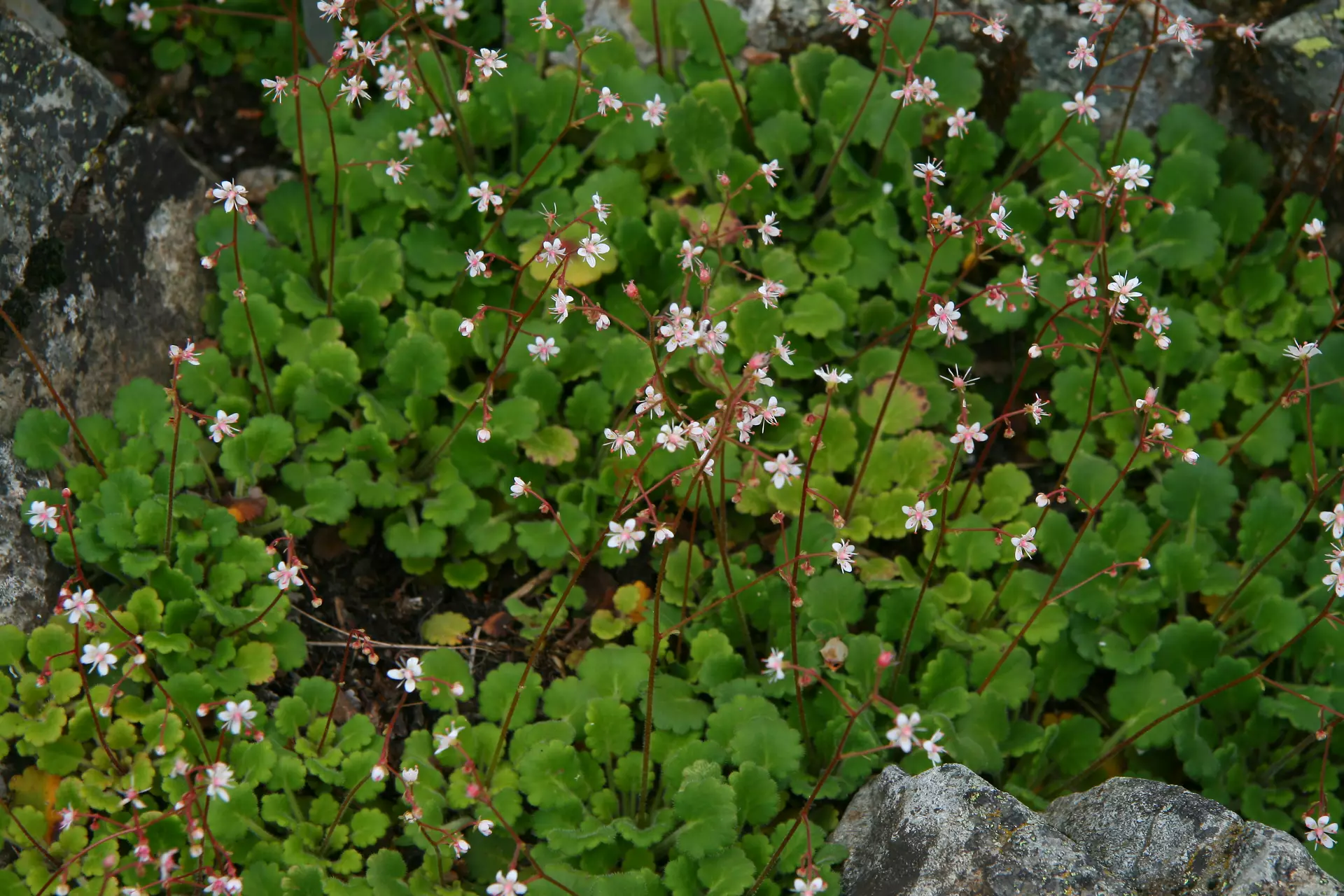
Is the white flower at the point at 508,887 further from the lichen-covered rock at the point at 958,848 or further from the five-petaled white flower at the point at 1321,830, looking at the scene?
the five-petaled white flower at the point at 1321,830

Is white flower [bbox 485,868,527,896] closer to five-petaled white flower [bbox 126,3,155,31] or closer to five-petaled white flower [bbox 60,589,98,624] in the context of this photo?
five-petaled white flower [bbox 60,589,98,624]

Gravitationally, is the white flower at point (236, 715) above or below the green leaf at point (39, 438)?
below

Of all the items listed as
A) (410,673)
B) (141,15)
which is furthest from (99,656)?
(141,15)

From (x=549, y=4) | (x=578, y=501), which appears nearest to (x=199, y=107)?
(x=549, y=4)

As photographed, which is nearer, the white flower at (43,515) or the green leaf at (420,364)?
the white flower at (43,515)

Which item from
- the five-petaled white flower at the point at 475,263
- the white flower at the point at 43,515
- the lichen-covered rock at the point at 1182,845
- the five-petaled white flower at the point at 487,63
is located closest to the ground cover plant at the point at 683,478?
the five-petaled white flower at the point at 487,63

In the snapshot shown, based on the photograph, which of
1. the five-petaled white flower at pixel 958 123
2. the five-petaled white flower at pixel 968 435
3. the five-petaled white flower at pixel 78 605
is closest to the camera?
the five-petaled white flower at pixel 78 605

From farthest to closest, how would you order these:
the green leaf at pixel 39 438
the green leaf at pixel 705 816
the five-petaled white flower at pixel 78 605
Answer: the green leaf at pixel 39 438 < the green leaf at pixel 705 816 < the five-petaled white flower at pixel 78 605

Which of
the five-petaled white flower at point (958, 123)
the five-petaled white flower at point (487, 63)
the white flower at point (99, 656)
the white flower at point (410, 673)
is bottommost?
the white flower at point (410, 673)
